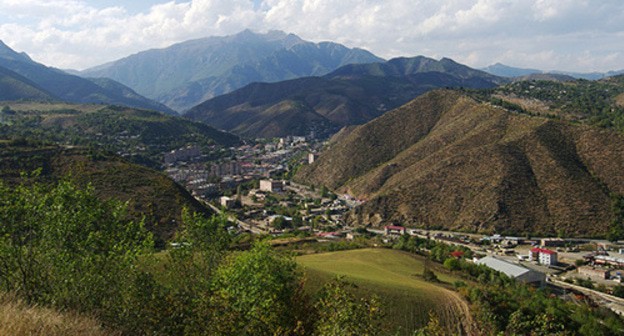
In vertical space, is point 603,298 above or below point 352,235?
below

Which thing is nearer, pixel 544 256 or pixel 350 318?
pixel 350 318

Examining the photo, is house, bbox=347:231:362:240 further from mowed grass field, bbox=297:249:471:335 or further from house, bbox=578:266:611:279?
house, bbox=578:266:611:279

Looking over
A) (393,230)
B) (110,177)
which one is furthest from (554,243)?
(110,177)

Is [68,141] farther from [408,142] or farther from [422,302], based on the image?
[422,302]

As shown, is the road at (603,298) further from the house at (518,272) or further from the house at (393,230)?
the house at (393,230)

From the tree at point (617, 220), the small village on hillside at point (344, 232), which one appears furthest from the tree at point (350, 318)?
the tree at point (617, 220)

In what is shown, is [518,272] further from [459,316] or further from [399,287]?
[459,316]

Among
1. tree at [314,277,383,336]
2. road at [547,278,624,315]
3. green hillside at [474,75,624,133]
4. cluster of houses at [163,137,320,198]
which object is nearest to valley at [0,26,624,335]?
tree at [314,277,383,336]
